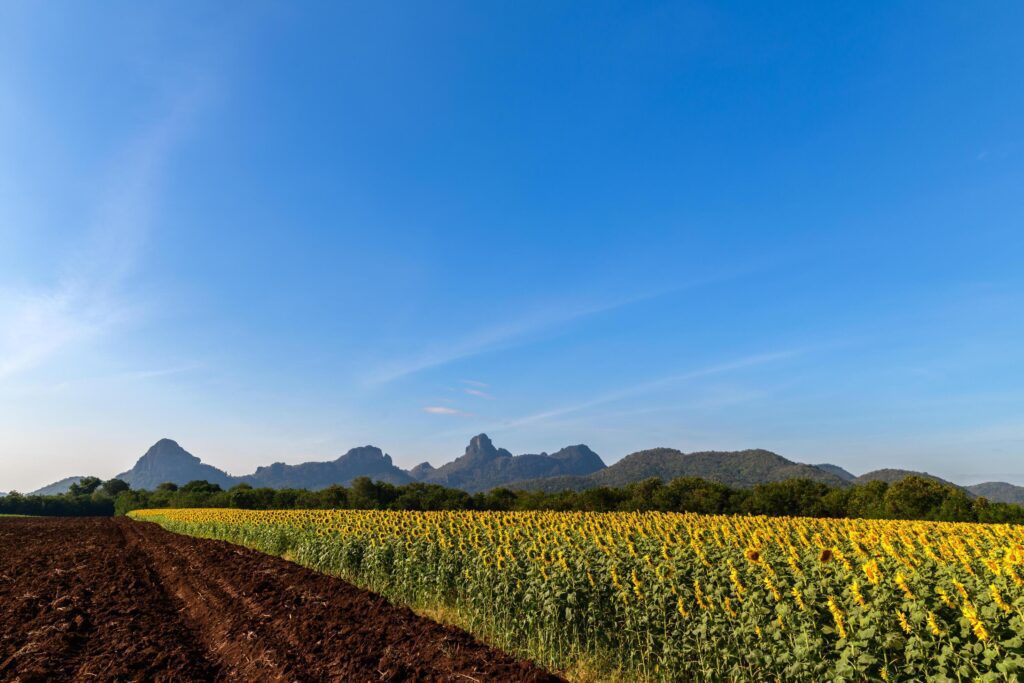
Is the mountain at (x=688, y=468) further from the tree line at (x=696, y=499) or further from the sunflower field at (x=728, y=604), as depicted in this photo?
the sunflower field at (x=728, y=604)

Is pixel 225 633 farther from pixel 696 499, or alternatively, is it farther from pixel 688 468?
pixel 688 468

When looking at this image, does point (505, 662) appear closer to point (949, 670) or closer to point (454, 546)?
point (949, 670)

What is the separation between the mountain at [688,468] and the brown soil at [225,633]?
14126cm

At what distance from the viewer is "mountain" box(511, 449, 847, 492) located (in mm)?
157500

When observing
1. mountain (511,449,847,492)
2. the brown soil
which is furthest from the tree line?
mountain (511,449,847,492)

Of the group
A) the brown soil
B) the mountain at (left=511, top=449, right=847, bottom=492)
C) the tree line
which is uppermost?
the mountain at (left=511, top=449, right=847, bottom=492)

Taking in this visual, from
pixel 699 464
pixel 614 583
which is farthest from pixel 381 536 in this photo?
pixel 699 464

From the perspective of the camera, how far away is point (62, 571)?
18.7 metres

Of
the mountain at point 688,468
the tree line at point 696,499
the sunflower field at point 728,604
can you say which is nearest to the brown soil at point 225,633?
the sunflower field at point 728,604

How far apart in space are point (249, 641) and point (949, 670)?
34.6 feet

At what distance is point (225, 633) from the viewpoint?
35.0 feet

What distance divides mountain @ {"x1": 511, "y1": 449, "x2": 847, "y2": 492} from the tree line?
289ft

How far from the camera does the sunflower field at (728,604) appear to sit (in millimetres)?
6121

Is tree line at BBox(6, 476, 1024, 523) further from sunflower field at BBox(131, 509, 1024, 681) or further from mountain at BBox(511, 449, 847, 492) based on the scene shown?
mountain at BBox(511, 449, 847, 492)
